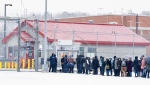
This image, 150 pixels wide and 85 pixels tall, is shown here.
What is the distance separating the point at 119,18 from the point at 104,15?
2047 millimetres

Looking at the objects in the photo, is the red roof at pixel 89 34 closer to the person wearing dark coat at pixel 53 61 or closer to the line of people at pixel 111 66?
the person wearing dark coat at pixel 53 61

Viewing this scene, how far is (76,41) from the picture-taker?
1949 inches

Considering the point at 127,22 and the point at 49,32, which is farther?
the point at 127,22

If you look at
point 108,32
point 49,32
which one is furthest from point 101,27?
point 49,32

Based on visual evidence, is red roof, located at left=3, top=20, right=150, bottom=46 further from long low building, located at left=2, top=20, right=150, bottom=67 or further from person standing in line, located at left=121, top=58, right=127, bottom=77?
person standing in line, located at left=121, top=58, right=127, bottom=77

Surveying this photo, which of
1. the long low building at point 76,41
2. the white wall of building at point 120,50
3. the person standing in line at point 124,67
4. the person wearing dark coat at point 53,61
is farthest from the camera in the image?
the white wall of building at point 120,50

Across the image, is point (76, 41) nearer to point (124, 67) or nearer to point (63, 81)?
point (124, 67)

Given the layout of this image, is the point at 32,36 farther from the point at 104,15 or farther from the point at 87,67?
the point at 104,15

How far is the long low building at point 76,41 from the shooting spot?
4703 centimetres

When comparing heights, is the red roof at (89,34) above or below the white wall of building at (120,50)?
above

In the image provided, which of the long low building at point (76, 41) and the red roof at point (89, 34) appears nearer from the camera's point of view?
the long low building at point (76, 41)

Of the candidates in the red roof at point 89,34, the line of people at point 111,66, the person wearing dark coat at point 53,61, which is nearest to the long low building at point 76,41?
the red roof at point 89,34

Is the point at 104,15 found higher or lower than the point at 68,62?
higher

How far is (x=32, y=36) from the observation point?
49.7 metres
